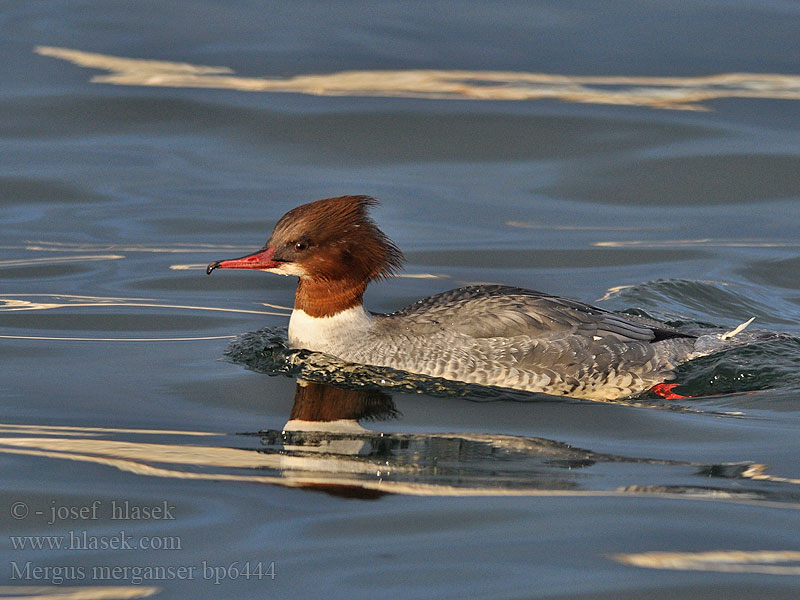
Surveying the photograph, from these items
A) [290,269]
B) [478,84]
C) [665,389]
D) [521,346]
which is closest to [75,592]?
[290,269]

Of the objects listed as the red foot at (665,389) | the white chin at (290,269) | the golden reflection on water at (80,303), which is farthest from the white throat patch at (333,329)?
the red foot at (665,389)

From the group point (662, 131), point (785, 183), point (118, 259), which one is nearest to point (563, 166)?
point (662, 131)

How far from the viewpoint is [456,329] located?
27.3 feet

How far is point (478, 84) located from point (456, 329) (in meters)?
8.44

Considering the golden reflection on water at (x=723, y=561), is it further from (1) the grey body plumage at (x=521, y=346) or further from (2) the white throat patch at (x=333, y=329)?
(2) the white throat patch at (x=333, y=329)

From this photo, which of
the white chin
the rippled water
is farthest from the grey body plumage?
the white chin

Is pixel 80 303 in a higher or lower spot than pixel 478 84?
lower

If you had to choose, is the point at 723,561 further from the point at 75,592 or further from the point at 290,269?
the point at 290,269

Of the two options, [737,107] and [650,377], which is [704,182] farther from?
[650,377]

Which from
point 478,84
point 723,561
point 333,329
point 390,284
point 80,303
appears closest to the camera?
point 723,561

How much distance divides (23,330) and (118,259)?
7.94 feet

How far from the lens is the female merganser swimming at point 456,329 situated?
27.0 ft

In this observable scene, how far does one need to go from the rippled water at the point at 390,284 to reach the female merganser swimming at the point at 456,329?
0.60 ft

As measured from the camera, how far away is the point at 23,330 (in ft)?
31.2
